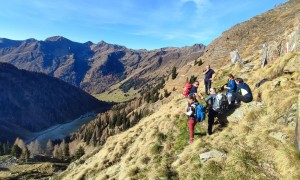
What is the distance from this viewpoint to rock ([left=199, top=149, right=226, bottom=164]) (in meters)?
16.9

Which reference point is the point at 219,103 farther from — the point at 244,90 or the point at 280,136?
the point at 280,136

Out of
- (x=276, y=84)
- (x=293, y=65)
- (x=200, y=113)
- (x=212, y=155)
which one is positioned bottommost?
(x=212, y=155)

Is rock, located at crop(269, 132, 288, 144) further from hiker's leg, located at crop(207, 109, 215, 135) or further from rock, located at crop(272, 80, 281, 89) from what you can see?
rock, located at crop(272, 80, 281, 89)

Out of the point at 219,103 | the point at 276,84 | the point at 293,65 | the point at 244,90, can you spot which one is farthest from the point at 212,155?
the point at 293,65

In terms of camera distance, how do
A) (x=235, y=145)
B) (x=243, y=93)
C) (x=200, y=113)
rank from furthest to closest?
(x=243, y=93), (x=200, y=113), (x=235, y=145)

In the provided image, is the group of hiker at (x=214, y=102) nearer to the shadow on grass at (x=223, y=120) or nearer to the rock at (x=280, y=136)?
the shadow on grass at (x=223, y=120)

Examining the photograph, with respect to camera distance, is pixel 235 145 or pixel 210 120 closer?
pixel 235 145

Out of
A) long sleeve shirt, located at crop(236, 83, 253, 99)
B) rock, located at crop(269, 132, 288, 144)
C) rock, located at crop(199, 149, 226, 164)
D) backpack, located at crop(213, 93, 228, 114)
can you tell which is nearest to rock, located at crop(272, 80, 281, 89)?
long sleeve shirt, located at crop(236, 83, 253, 99)

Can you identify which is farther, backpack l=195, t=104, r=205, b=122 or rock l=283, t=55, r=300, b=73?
rock l=283, t=55, r=300, b=73

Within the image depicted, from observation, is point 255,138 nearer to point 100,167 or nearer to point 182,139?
point 182,139

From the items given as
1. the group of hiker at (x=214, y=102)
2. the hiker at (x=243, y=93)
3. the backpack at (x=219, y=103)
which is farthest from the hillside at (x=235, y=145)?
the backpack at (x=219, y=103)

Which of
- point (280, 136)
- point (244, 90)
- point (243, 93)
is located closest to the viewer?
point (280, 136)

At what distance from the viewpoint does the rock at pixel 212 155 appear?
16936 millimetres

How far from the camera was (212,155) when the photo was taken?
56.6ft
